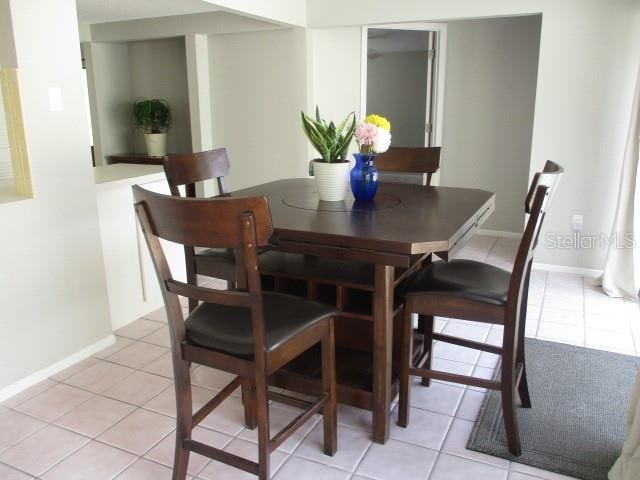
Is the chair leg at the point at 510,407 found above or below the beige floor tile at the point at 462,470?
above

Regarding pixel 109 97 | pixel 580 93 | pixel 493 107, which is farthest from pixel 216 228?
pixel 109 97

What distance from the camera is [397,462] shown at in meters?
1.91

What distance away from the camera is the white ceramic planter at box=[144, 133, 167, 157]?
18.6 ft

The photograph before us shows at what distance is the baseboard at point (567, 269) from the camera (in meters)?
3.98

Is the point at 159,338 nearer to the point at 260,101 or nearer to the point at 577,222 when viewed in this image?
the point at 260,101

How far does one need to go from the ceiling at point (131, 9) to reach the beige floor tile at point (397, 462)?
9.90 ft

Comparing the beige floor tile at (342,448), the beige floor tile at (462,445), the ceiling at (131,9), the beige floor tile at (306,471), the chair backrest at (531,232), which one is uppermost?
the ceiling at (131,9)

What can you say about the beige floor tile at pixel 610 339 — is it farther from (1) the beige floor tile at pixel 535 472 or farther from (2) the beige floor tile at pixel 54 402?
(2) the beige floor tile at pixel 54 402

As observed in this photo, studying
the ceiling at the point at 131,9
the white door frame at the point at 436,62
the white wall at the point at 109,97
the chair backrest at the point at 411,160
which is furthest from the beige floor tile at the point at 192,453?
the white wall at the point at 109,97

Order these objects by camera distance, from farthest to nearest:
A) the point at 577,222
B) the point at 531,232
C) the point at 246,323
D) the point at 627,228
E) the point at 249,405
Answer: the point at 577,222 < the point at 627,228 < the point at 249,405 < the point at 531,232 < the point at 246,323

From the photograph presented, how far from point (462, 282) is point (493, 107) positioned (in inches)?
134

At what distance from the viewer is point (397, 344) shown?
7.64ft

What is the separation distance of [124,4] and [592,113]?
3.65 meters

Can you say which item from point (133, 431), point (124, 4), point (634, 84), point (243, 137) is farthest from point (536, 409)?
point (124, 4)
